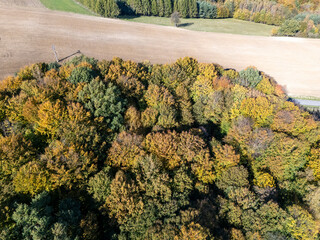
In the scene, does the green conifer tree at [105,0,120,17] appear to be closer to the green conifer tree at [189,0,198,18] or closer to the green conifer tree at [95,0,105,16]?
the green conifer tree at [95,0,105,16]

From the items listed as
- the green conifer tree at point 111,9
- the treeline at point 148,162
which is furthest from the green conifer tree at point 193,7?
the treeline at point 148,162

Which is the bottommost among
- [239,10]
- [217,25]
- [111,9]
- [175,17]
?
[217,25]

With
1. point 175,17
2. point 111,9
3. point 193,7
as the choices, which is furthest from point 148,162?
point 193,7

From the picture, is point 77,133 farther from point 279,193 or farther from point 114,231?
point 279,193

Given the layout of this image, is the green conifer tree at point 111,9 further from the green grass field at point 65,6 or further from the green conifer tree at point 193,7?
the green conifer tree at point 193,7

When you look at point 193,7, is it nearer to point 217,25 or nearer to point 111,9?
point 217,25

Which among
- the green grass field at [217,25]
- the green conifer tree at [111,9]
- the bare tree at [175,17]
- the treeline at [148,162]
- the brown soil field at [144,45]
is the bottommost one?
the treeline at [148,162]
